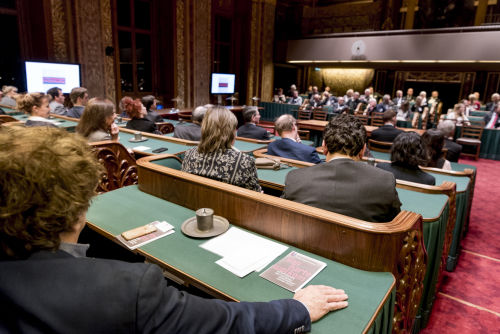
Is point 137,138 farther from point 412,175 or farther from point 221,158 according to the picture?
point 412,175

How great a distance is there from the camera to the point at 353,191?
1442 millimetres

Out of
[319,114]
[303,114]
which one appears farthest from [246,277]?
[303,114]

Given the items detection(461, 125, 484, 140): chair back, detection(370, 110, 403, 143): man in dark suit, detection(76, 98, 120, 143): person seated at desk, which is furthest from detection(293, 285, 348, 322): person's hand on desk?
detection(461, 125, 484, 140): chair back

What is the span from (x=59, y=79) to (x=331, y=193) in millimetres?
6473

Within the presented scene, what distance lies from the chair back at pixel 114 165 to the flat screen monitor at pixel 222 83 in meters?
7.21

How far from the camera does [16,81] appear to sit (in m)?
6.42

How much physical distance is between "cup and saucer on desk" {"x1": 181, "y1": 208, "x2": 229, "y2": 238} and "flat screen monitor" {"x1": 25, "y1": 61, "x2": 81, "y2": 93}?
240 inches

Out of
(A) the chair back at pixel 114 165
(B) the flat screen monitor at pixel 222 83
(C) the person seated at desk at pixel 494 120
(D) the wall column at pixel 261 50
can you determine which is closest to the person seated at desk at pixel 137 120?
(A) the chair back at pixel 114 165

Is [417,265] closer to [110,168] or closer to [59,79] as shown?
[110,168]

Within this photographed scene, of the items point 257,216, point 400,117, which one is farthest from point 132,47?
point 257,216

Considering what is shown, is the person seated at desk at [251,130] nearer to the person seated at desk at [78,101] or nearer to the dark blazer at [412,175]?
the dark blazer at [412,175]

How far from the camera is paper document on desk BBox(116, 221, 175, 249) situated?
1279 mm

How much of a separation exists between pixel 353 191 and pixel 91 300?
45.0 inches

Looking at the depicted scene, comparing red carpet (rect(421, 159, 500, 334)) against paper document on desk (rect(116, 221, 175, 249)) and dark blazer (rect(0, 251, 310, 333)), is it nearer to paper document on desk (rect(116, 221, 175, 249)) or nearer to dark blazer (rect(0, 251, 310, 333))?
paper document on desk (rect(116, 221, 175, 249))
